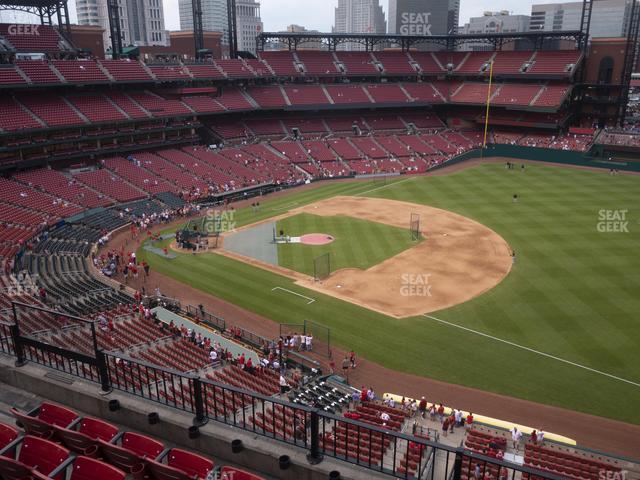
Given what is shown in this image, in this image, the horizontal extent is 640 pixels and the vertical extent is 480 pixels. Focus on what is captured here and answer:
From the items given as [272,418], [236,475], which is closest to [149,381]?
[272,418]

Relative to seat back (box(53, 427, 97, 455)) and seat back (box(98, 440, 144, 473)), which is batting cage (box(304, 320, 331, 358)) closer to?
seat back (box(53, 427, 97, 455))

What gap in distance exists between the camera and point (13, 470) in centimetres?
726

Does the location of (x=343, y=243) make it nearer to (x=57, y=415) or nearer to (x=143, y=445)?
(x=57, y=415)

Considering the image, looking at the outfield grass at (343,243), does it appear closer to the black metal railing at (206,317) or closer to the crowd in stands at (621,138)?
the black metal railing at (206,317)

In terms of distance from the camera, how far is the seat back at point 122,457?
775cm

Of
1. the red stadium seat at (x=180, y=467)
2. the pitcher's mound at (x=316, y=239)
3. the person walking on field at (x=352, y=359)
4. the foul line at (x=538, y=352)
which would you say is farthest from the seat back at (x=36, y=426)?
the pitcher's mound at (x=316, y=239)

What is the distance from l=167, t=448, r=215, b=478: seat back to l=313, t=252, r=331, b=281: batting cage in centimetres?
2702

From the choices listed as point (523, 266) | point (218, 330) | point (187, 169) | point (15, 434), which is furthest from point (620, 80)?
point (15, 434)

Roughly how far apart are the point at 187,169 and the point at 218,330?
3716 centimetres

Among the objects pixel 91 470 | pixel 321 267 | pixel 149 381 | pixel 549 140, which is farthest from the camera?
pixel 549 140

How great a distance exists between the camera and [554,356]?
24.9 meters

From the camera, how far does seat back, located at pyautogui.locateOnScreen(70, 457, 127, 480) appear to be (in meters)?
7.31

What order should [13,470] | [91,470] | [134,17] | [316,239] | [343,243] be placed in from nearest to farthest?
[13,470] → [91,470] → [343,243] → [316,239] → [134,17]

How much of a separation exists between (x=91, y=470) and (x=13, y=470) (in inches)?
42.4
